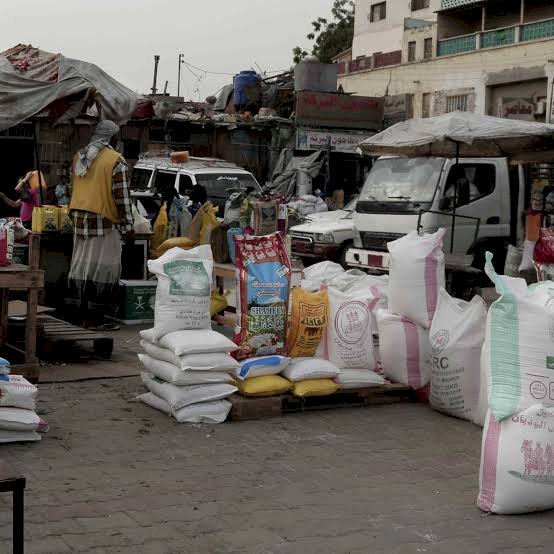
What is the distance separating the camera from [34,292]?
6.35 m

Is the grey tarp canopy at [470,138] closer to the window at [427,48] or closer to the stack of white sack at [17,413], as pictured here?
the stack of white sack at [17,413]

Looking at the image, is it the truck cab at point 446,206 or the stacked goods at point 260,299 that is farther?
the truck cab at point 446,206

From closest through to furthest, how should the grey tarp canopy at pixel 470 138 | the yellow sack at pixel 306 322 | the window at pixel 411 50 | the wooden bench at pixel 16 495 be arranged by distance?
the wooden bench at pixel 16 495, the yellow sack at pixel 306 322, the grey tarp canopy at pixel 470 138, the window at pixel 411 50

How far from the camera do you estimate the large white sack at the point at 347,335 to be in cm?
631

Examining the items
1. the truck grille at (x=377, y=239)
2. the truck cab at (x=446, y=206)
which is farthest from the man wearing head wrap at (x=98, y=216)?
the truck grille at (x=377, y=239)

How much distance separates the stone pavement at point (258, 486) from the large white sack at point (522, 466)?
0.08m

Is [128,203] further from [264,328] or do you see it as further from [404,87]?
[404,87]

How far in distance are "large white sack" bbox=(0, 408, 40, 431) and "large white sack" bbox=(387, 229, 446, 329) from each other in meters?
2.83

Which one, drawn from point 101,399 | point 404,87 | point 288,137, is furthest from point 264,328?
point 404,87

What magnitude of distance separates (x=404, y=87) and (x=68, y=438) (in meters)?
32.3

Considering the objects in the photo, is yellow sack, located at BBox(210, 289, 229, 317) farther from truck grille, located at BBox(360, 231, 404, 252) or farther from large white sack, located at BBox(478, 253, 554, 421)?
truck grille, located at BBox(360, 231, 404, 252)

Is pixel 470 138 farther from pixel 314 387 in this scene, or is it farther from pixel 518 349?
pixel 518 349

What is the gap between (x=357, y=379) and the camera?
6.30 metres

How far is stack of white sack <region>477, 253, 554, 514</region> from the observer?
4234 mm
